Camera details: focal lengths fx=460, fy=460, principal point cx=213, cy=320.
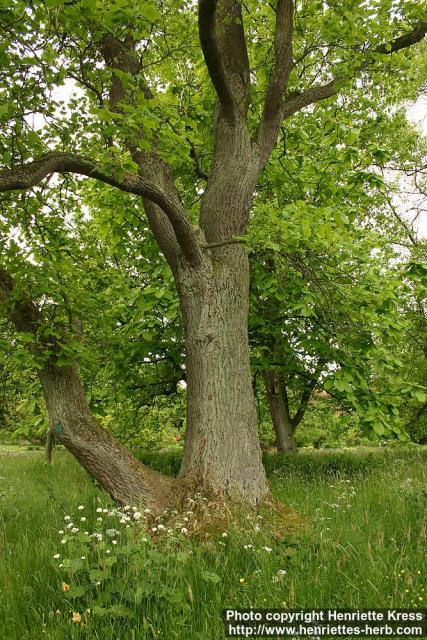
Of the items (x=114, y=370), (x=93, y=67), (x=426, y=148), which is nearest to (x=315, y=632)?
(x=93, y=67)

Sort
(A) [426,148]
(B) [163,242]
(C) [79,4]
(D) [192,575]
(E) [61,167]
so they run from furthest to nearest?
1. (A) [426,148]
2. (B) [163,242]
3. (E) [61,167]
4. (C) [79,4]
5. (D) [192,575]

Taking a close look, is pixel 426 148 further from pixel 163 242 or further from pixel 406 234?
pixel 163 242

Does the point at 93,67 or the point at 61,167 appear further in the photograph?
the point at 93,67

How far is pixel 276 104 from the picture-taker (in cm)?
651

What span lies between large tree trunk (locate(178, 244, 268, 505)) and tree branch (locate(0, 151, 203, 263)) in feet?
1.52

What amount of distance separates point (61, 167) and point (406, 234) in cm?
1576

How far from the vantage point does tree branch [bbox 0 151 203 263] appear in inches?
174

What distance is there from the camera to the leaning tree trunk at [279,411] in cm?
1190

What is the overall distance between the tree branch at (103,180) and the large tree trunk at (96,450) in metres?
2.14

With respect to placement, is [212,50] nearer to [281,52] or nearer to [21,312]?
[281,52]

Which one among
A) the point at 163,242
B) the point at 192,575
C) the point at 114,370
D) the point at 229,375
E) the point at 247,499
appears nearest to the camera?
the point at 192,575

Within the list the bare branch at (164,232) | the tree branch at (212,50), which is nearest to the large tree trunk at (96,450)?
the bare branch at (164,232)

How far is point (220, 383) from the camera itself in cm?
573

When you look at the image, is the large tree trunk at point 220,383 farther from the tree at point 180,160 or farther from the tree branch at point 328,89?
the tree branch at point 328,89
